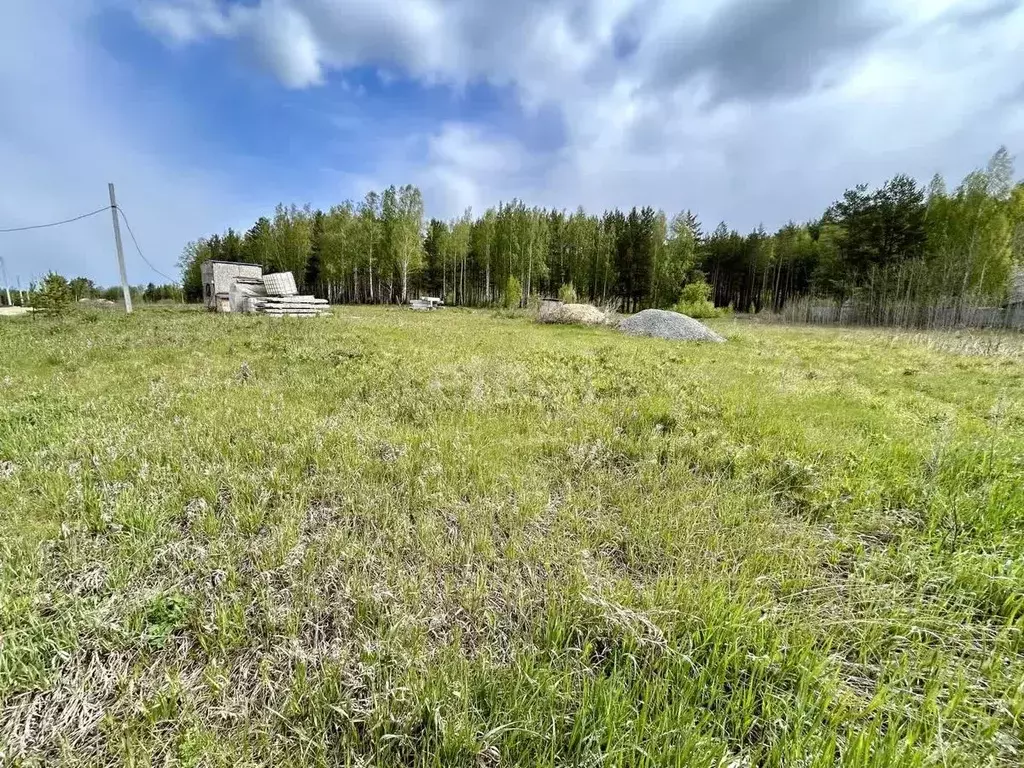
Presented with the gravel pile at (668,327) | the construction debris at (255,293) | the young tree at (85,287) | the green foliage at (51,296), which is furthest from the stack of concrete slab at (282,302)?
the young tree at (85,287)

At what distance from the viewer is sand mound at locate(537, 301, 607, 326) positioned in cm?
2091

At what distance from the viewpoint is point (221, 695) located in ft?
5.59

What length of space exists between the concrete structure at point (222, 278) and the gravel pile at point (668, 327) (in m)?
23.0

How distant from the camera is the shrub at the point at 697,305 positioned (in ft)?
107

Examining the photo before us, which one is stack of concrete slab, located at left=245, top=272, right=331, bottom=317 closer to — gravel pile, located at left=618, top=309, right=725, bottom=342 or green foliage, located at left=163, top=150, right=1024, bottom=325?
gravel pile, located at left=618, top=309, right=725, bottom=342

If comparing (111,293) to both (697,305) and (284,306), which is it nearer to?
(284,306)

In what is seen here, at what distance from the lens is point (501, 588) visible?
2320mm

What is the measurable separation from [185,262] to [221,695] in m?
74.2

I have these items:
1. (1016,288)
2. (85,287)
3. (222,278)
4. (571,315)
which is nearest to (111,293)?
(85,287)

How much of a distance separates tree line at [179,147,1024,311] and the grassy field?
2878cm

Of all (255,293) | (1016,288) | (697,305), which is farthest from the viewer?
(697,305)

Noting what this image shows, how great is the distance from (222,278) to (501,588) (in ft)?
104

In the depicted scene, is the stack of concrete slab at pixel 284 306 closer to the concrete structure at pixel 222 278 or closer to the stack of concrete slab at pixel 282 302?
the stack of concrete slab at pixel 282 302

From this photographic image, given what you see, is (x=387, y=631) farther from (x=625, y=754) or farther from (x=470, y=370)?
(x=470, y=370)
